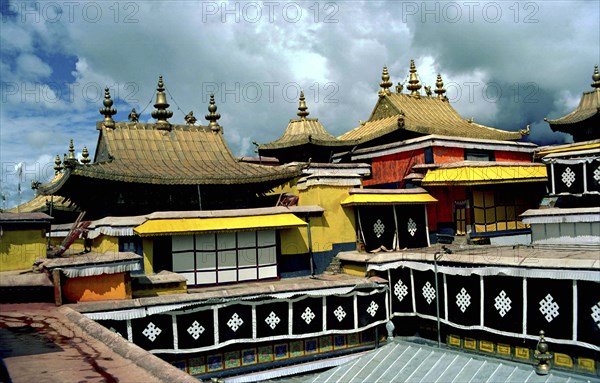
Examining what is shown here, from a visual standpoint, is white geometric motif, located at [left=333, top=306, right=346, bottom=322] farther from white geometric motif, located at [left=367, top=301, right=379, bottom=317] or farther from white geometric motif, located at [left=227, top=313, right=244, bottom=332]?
white geometric motif, located at [left=227, top=313, right=244, bottom=332]

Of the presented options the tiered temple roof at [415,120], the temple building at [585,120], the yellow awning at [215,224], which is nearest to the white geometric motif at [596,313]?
the yellow awning at [215,224]

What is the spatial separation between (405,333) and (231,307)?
6.68m

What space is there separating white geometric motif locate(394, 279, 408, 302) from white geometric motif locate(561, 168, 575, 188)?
25.7 feet

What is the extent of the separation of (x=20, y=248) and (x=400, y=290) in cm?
1216

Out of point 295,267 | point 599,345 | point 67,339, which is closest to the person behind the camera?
point 67,339

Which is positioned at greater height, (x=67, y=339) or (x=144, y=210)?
(x=144, y=210)

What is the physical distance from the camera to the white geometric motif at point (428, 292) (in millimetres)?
17734

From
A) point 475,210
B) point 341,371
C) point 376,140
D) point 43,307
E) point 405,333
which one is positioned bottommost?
point 405,333

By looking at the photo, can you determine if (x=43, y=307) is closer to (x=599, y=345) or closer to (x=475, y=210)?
(x=599, y=345)

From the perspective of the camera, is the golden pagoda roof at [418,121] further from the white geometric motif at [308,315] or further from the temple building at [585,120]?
the white geometric motif at [308,315]

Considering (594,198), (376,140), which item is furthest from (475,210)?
(376,140)

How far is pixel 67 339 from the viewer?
8.91 meters

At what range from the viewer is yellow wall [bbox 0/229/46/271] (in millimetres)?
14219

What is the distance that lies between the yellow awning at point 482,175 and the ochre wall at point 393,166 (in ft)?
5.94
